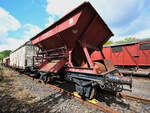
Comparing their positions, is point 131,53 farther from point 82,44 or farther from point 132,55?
point 82,44

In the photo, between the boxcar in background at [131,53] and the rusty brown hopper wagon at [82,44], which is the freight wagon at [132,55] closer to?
the boxcar in background at [131,53]

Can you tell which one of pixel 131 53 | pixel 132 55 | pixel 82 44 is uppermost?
pixel 82 44

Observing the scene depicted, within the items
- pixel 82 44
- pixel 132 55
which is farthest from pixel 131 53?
pixel 82 44

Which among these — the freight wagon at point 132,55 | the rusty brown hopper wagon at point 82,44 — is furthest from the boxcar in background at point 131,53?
the rusty brown hopper wagon at point 82,44

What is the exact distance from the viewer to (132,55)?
25.8 ft

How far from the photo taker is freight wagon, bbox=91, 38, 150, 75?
7213 millimetres

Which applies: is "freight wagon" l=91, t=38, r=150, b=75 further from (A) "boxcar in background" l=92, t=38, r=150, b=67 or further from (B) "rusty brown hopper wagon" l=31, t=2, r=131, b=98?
(B) "rusty brown hopper wagon" l=31, t=2, r=131, b=98


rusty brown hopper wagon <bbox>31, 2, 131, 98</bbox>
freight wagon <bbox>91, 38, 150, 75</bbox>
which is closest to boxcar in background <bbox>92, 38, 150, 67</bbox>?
freight wagon <bbox>91, 38, 150, 75</bbox>

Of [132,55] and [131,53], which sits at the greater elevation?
[131,53]

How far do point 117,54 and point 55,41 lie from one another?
294 inches

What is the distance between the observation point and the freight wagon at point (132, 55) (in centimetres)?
721

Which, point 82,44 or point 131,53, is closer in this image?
point 82,44

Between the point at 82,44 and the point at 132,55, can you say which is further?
the point at 132,55

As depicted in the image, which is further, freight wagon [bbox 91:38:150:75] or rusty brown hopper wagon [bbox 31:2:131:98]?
freight wagon [bbox 91:38:150:75]
